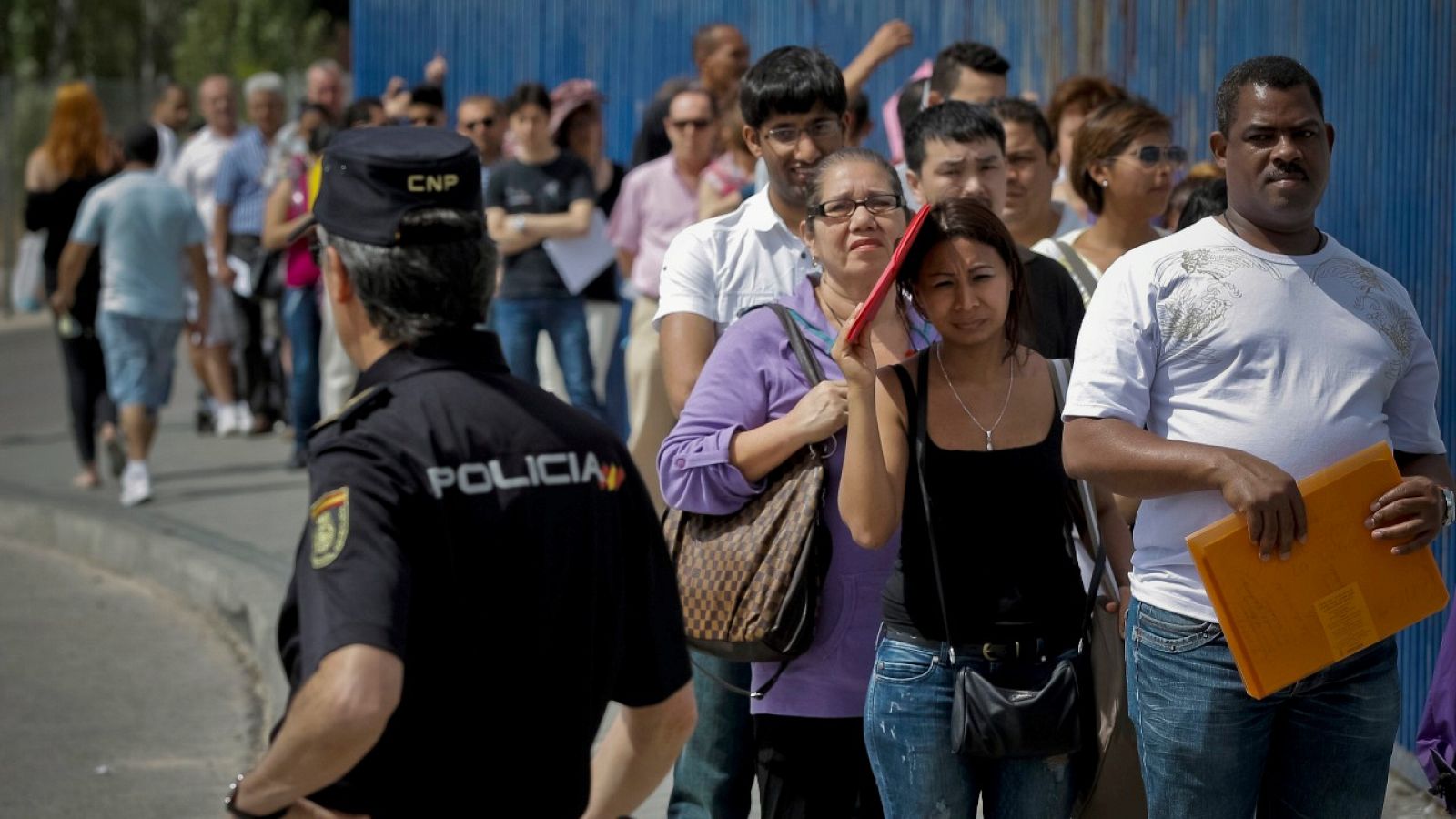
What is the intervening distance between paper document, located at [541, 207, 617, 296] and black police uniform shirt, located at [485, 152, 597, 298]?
64mm

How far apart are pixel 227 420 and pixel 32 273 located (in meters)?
1.71

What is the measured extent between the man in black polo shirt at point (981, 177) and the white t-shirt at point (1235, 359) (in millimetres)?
944

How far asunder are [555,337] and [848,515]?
19.6 ft

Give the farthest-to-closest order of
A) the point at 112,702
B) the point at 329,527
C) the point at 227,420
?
the point at 227,420, the point at 112,702, the point at 329,527

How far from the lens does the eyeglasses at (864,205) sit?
4.10 meters

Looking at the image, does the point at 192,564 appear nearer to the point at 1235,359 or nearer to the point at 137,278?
the point at 137,278

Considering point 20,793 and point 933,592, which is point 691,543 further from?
point 20,793

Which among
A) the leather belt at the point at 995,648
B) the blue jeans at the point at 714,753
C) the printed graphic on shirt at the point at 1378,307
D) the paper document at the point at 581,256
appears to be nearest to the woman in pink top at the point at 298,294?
the paper document at the point at 581,256

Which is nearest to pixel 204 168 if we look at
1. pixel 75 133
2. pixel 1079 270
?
pixel 75 133

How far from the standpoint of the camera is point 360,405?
8.09ft

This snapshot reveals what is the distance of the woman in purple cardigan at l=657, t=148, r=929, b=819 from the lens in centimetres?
399

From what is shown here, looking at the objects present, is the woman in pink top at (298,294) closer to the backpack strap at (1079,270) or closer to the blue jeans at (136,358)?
the blue jeans at (136,358)

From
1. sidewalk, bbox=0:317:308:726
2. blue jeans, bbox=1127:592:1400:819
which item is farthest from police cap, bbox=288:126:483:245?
sidewalk, bbox=0:317:308:726

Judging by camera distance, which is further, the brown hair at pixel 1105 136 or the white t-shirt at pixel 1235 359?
the brown hair at pixel 1105 136
